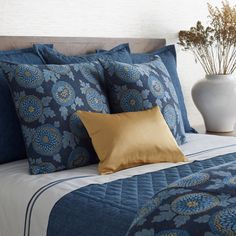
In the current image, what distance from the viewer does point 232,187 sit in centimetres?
124

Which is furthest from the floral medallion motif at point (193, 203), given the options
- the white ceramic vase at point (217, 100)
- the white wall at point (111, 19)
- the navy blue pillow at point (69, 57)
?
the white ceramic vase at point (217, 100)

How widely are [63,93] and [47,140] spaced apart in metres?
0.20

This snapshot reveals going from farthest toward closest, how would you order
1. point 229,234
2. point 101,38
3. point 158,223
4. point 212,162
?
point 101,38, point 212,162, point 158,223, point 229,234

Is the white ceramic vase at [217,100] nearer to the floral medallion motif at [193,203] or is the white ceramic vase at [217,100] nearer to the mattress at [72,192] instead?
the mattress at [72,192]

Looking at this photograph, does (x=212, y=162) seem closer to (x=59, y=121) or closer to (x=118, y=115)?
(x=118, y=115)

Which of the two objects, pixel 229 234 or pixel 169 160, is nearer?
pixel 229 234

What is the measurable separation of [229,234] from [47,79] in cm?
111

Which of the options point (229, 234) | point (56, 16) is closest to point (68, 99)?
point (56, 16)

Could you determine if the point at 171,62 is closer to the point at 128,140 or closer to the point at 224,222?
the point at 128,140

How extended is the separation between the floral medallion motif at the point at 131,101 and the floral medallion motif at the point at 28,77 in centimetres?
38

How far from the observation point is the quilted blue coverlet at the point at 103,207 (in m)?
1.38

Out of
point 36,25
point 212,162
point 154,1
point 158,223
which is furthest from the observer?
point 154,1

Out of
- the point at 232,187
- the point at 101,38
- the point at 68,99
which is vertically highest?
the point at 101,38

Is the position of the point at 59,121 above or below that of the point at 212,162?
above
